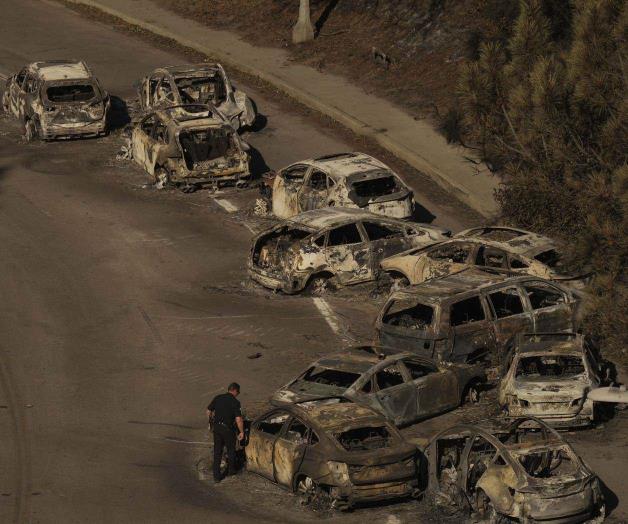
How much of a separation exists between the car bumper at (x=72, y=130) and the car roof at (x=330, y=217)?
413 inches

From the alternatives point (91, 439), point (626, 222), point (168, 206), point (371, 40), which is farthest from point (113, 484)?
point (371, 40)

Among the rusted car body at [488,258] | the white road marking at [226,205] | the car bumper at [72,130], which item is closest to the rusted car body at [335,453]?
the rusted car body at [488,258]

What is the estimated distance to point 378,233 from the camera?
2633 cm

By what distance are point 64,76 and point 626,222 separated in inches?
759

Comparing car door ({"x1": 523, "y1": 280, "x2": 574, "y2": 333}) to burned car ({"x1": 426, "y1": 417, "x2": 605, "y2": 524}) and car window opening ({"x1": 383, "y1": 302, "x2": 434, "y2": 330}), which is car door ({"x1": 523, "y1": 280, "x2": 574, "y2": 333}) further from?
burned car ({"x1": 426, "y1": 417, "x2": 605, "y2": 524})

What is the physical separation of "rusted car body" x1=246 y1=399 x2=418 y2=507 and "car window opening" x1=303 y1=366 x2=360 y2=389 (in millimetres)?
1304

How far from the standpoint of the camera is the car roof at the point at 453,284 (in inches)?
861

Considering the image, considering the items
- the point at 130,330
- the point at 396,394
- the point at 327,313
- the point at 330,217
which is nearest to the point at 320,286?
the point at 327,313

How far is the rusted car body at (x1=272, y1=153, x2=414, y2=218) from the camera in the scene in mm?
28188

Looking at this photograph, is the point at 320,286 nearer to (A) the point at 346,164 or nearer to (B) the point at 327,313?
(B) the point at 327,313

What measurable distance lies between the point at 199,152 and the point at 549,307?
11.4 meters

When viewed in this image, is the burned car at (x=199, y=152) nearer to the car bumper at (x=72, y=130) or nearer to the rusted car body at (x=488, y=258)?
the car bumper at (x=72, y=130)

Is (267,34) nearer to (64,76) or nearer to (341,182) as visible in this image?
(64,76)

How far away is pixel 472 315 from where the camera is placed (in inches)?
863
